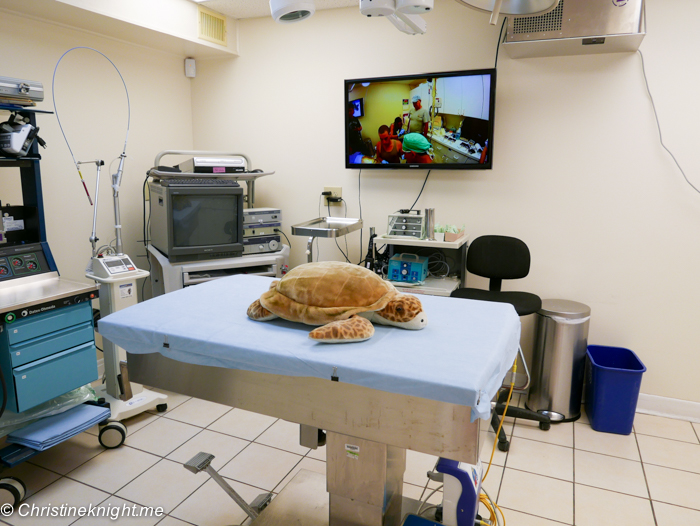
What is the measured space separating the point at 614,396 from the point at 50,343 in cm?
297

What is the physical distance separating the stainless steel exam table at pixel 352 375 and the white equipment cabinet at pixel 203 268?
133cm

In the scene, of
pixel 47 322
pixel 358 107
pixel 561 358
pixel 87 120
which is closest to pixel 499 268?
pixel 561 358

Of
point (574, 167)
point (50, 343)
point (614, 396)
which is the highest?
point (574, 167)

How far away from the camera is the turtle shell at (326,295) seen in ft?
4.86

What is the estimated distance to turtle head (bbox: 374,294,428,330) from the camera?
1.50 metres

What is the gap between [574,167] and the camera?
302 cm

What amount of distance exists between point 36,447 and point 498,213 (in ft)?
9.29

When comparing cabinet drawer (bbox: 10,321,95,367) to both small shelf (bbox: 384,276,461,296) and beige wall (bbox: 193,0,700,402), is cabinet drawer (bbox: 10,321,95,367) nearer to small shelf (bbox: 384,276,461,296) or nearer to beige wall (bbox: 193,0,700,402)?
small shelf (bbox: 384,276,461,296)

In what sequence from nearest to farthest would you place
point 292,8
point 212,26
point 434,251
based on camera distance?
point 292,8, point 434,251, point 212,26

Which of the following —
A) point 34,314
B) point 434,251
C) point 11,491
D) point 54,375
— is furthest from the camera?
point 434,251

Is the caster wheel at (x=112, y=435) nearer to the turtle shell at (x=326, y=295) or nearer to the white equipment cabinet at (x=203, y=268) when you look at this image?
the white equipment cabinet at (x=203, y=268)

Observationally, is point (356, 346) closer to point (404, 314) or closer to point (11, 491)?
point (404, 314)

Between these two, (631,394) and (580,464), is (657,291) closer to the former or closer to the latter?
(631,394)

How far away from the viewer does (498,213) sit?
3.22 m
